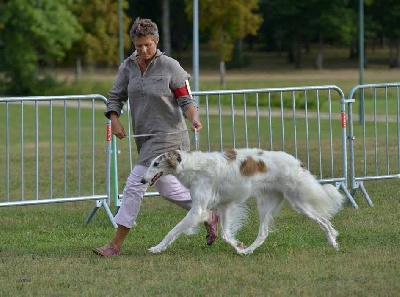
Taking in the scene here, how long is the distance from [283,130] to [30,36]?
41.4m

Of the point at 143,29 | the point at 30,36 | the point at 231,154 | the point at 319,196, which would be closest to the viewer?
the point at 143,29

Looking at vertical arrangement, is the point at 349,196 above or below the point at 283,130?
below

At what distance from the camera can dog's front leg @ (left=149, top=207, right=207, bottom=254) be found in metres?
9.12

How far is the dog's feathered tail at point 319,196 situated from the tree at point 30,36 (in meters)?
41.7

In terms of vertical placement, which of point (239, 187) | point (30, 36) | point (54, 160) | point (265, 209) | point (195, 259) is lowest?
point (54, 160)

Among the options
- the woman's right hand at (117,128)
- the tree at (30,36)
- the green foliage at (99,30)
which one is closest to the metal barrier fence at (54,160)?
the woman's right hand at (117,128)

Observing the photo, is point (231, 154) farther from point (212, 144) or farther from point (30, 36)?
point (30, 36)

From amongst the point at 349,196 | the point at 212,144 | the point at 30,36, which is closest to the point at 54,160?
the point at 212,144

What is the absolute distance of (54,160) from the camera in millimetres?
19969

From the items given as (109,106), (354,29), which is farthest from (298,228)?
(354,29)

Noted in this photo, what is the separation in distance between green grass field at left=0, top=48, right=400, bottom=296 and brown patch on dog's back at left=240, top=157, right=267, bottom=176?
699mm

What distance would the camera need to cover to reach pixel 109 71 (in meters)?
69.6

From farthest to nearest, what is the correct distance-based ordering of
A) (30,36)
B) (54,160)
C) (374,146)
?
1. (30,36)
2. (54,160)
3. (374,146)

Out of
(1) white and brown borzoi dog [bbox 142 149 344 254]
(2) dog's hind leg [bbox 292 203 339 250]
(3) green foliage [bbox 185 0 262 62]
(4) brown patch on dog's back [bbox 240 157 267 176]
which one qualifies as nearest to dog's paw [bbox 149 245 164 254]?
(1) white and brown borzoi dog [bbox 142 149 344 254]
